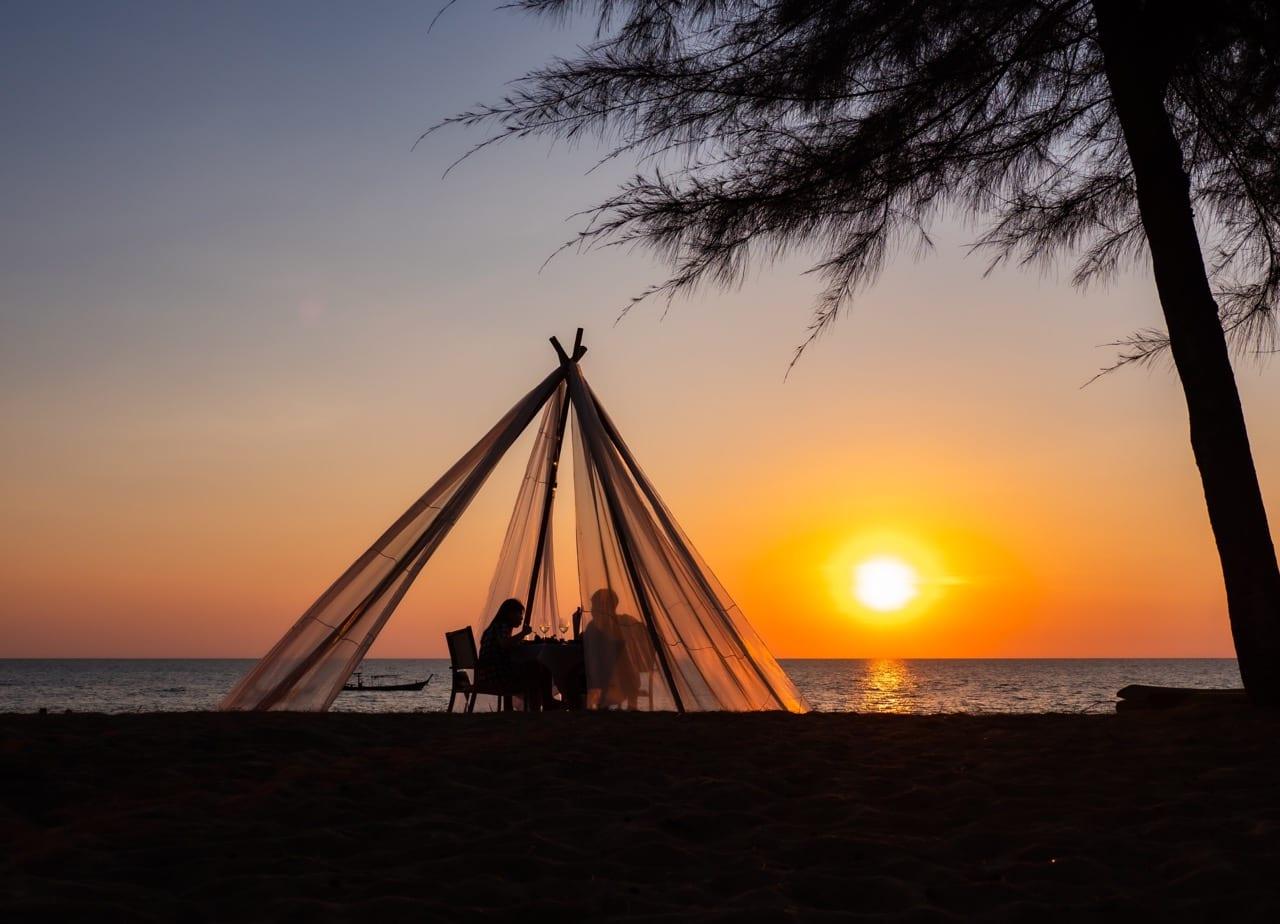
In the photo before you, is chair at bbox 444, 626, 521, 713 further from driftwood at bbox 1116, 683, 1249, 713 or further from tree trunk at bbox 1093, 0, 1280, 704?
tree trunk at bbox 1093, 0, 1280, 704

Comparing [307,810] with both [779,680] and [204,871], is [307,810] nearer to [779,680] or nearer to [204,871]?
[204,871]

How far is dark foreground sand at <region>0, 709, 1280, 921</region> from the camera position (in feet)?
8.70

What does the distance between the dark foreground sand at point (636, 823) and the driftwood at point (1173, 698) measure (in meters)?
0.63

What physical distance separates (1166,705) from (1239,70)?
3957mm

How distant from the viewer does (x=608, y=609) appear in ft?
25.3

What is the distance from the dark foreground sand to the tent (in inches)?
A: 72.2

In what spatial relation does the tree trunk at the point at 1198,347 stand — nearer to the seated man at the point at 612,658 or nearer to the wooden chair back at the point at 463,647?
the seated man at the point at 612,658

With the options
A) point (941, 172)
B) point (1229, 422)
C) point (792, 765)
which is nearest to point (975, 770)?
point (792, 765)

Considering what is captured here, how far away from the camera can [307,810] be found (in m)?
3.55

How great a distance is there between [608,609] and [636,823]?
14.0ft

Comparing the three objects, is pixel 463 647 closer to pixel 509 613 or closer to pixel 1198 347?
pixel 509 613

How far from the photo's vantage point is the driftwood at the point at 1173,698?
223 inches

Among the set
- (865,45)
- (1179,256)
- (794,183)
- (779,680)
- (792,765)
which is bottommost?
(792,765)

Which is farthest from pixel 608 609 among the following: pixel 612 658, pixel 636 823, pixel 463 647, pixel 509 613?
pixel 636 823
